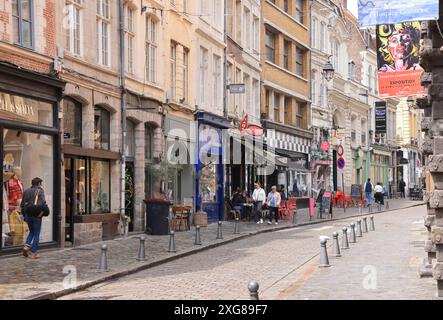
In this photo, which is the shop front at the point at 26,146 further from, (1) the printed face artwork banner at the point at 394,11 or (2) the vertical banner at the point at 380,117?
(2) the vertical banner at the point at 380,117

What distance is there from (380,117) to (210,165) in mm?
31657

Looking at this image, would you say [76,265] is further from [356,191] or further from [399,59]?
[356,191]

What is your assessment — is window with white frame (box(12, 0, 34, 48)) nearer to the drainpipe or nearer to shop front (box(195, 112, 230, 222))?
the drainpipe

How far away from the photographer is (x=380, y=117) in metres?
59.4

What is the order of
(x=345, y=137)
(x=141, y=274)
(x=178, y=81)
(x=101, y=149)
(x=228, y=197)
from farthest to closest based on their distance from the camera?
1. (x=345, y=137)
2. (x=228, y=197)
3. (x=178, y=81)
4. (x=101, y=149)
5. (x=141, y=274)

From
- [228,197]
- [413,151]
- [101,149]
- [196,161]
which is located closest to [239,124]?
[228,197]

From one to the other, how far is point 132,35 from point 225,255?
28.7 feet

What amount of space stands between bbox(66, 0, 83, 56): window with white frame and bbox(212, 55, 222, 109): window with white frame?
12.1m

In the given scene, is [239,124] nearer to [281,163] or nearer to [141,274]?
[281,163]

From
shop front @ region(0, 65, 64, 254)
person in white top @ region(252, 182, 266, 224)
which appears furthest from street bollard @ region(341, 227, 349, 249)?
person in white top @ region(252, 182, 266, 224)

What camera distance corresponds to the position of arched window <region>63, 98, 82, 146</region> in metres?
19.3

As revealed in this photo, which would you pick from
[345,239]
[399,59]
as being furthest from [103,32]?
[399,59]

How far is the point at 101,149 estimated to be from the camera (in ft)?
70.0

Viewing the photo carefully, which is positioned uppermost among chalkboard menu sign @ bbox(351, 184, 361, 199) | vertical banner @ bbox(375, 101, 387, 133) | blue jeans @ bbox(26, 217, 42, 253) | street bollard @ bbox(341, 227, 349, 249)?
vertical banner @ bbox(375, 101, 387, 133)
